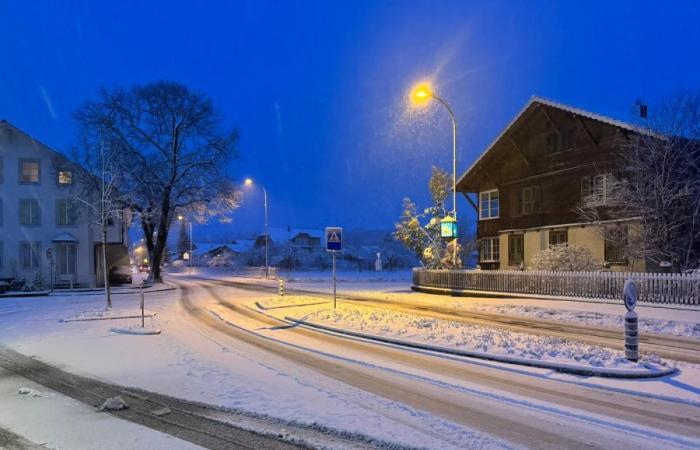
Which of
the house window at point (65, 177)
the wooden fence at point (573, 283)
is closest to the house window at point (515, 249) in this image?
the wooden fence at point (573, 283)

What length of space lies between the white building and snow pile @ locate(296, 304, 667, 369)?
84.9 feet

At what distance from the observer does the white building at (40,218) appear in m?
33.9

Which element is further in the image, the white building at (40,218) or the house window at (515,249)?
the white building at (40,218)

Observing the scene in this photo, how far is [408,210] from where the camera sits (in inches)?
1249

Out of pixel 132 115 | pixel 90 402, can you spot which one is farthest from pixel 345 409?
pixel 132 115

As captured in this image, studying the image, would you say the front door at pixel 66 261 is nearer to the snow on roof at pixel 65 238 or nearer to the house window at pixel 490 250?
the snow on roof at pixel 65 238

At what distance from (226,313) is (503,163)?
77.2 ft

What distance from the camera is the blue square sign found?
57.1 feet

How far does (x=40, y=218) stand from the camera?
113 feet

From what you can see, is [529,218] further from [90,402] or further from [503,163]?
[90,402]

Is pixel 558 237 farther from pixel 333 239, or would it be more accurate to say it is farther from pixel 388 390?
pixel 388 390

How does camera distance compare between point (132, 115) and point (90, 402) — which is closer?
point (90, 402)

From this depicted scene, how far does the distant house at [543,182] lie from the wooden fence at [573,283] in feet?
15.6

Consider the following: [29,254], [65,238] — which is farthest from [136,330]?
[29,254]
